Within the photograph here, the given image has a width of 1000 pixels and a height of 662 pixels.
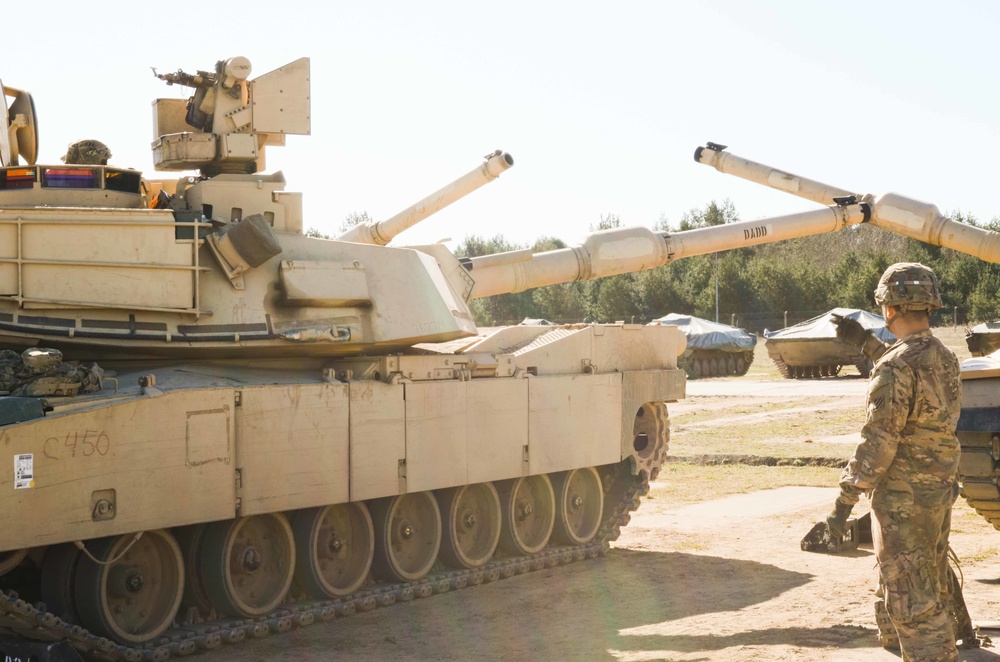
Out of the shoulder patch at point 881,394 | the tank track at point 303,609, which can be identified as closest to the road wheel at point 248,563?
the tank track at point 303,609

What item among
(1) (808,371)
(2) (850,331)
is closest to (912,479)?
(2) (850,331)

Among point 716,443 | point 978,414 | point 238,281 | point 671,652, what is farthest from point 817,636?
point 716,443

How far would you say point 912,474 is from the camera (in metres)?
6.77

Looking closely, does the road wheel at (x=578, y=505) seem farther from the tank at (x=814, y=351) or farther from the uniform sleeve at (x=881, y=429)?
the tank at (x=814, y=351)

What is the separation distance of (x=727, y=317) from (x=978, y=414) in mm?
58390

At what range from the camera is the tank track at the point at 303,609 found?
778 centimetres

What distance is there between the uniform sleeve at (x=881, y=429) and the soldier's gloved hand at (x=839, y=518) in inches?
5.3

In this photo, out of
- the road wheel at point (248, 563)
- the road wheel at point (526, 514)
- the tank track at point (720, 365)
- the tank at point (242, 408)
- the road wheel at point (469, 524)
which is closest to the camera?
the tank at point (242, 408)

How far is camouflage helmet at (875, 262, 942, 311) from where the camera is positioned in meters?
6.90

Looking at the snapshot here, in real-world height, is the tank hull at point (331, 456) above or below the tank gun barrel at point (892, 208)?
below

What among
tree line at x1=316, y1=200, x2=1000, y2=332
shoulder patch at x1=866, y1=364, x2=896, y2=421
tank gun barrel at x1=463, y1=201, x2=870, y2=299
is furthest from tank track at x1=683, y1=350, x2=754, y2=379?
shoulder patch at x1=866, y1=364, x2=896, y2=421

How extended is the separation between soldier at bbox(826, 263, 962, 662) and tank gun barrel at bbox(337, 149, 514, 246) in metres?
7.14

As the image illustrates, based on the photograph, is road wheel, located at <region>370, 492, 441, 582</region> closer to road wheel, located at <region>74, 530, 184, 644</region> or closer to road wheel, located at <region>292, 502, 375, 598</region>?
road wheel, located at <region>292, 502, 375, 598</region>

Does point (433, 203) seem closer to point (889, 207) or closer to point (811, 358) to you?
point (889, 207)
